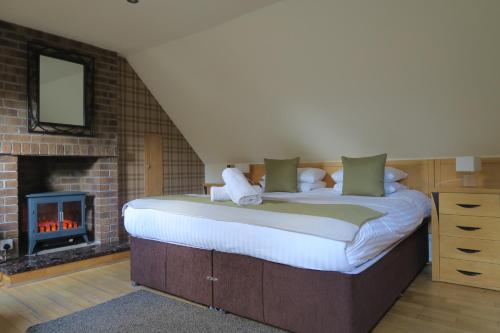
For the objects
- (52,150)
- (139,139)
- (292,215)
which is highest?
(139,139)

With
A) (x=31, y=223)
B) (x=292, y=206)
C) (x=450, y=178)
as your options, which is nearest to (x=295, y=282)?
(x=292, y=206)

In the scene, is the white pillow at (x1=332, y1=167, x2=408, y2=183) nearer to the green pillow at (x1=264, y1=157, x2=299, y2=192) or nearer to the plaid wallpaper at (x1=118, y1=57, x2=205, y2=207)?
the green pillow at (x1=264, y1=157, x2=299, y2=192)

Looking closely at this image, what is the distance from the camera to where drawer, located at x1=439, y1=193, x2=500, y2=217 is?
2.65 metres

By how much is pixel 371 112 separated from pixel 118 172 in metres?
3.03

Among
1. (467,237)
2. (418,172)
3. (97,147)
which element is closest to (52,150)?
(97,147)

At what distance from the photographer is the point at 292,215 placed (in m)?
1.88

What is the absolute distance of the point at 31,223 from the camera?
10.9 ft

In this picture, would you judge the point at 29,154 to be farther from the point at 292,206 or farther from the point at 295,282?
the point at 295,282

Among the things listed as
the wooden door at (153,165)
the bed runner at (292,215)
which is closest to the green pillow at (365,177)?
the bed runner at (292,215)

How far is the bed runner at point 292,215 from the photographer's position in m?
1.70

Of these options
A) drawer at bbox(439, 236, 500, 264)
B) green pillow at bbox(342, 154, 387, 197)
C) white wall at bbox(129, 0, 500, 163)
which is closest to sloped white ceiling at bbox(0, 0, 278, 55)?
white wall at bbox(129, 0, 500, 163)

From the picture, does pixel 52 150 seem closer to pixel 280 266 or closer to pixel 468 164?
pixel 280 266

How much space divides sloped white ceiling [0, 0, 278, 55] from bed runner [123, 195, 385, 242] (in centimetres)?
165

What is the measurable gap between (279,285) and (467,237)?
178cm
